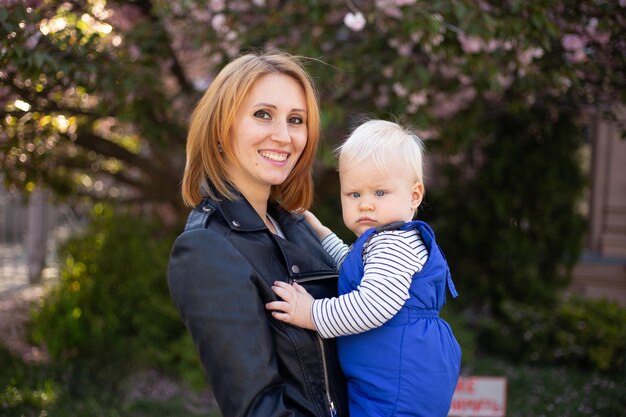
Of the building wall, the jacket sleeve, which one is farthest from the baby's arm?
the building wall

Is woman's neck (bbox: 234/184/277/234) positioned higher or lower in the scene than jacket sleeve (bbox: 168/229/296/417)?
higher

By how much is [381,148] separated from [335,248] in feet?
1.72

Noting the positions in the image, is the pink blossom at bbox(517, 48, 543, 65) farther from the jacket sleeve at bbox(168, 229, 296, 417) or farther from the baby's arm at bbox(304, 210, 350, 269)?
the jacket sleeve at bbox(168, 229, 296, 417)

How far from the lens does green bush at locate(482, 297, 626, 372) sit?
5754 mm

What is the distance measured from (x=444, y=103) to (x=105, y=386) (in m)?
3.37

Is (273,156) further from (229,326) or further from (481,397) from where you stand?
(481,397)

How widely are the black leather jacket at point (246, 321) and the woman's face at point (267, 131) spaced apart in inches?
4.4

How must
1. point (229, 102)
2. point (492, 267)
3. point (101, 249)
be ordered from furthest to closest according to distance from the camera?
point (492, 267), point (101, 249), point (229, 102)

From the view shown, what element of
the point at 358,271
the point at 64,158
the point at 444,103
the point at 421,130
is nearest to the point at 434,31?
the point at 421,130

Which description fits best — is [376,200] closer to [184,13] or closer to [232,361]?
[232,361]

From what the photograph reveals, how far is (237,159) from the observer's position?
1909mm

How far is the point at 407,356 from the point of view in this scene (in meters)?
1.79

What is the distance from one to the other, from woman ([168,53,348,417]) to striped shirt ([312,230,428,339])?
90 mm

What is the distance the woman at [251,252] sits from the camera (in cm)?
159
